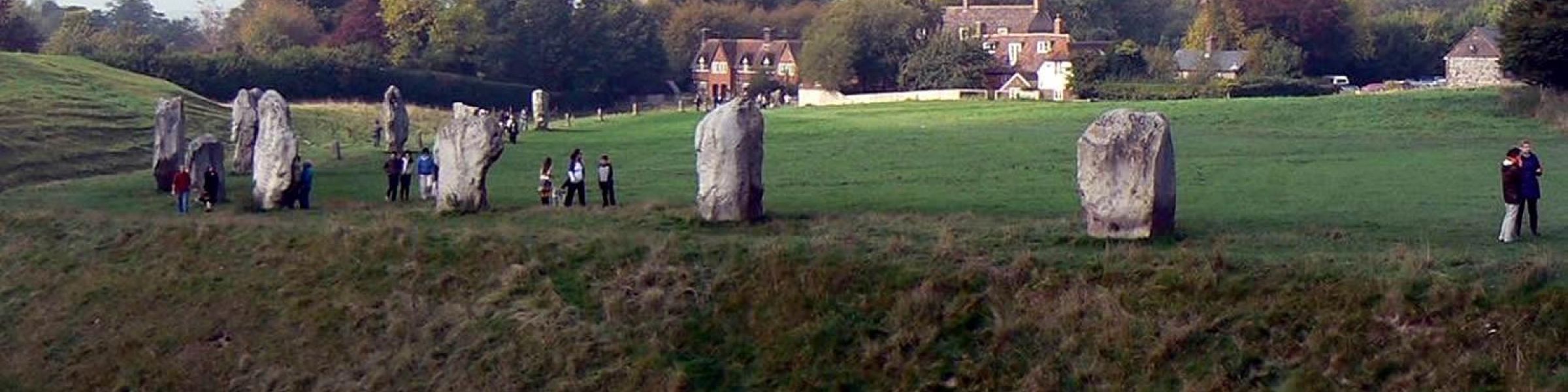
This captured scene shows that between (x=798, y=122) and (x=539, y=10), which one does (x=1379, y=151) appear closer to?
(x=798, y=122)

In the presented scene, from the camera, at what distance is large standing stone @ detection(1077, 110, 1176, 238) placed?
22.8 meters

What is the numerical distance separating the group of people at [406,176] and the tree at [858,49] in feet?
202

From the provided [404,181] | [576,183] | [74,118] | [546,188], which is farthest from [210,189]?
[74,118]

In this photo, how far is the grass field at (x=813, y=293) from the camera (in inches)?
727

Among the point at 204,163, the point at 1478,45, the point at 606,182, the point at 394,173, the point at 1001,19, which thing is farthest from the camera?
the point at 1001,19

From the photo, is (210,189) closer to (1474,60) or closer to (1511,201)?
(1511,201)

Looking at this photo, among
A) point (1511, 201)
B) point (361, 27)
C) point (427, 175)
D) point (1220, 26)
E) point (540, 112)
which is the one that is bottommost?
point (540, 112)

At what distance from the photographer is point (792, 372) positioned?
20.1 metres

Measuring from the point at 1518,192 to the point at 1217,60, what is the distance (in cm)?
6733

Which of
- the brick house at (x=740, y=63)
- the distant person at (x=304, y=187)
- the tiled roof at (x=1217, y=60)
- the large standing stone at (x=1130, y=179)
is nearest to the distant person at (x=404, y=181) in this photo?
the distant person at (x=304, y=187)

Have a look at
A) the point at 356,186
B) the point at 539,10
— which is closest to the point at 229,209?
the point at 356,186

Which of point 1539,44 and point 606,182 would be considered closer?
point 606,182

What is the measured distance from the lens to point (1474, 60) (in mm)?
90562

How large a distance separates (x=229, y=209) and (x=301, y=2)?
75436 mm
